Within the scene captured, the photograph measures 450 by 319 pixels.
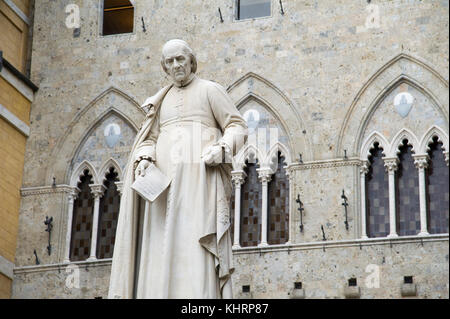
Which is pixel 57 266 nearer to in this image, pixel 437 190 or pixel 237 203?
pixel 237 203

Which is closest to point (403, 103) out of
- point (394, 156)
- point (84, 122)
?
point (394, 156)

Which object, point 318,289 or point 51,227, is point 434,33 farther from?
point 51,227

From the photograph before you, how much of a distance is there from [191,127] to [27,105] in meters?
11.6

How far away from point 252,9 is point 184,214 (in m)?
11.5

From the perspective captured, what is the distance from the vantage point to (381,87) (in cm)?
1719

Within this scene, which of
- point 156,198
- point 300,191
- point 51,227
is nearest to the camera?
point 156,198

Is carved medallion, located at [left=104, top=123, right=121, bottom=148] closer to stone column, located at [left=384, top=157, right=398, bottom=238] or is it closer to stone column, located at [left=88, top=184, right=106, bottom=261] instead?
stone column, located at [left=88, top=184, right=106, bottom=261]

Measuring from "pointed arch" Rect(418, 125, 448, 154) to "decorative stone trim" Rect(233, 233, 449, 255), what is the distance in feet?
4.76

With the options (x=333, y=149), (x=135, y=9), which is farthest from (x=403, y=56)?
(x=135, y=9)

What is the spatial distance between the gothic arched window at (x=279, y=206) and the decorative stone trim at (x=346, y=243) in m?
0.23

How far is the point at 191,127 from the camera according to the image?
7.86 m

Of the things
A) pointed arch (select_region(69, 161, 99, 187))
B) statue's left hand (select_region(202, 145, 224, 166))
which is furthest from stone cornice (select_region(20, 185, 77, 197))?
statue's left hand (select_region(202, 145, 224, 166))

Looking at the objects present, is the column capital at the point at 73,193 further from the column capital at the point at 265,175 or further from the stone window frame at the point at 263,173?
the column capital at the point at 265,175

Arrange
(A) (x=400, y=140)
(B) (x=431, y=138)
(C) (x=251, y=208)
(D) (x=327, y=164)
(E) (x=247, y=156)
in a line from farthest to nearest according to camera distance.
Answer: (E) (x=247, y=156), (C) (x=251, y=208), (D) (x=327, y=164), (A) (x=400, y=140), (B) (x=431, y=138)
